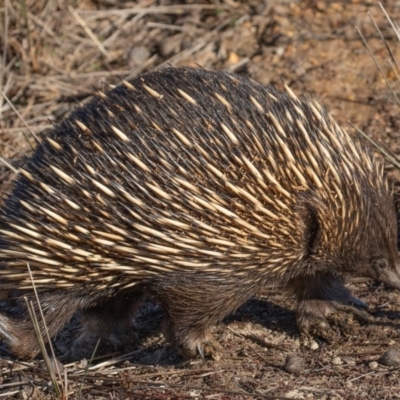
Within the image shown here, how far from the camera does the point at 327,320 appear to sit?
17.2ft

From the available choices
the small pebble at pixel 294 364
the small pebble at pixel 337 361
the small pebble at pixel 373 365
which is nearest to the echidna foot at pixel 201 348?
the small pebble at pixel 294 364

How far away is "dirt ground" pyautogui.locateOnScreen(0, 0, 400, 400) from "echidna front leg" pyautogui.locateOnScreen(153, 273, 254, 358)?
0.58ft

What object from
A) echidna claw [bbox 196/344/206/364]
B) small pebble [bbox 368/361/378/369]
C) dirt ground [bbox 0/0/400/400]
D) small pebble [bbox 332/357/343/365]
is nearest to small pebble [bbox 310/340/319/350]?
dirt ground [bbox 0/0/400/400]

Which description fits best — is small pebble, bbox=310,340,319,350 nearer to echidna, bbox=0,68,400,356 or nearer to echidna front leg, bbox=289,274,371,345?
echidna front leg, bbox=289,274,371,345

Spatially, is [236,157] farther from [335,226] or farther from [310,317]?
[310,317]

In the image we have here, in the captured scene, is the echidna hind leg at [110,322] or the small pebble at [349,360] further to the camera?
the echidna hind leg at [110,322]

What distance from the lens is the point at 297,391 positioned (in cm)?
461

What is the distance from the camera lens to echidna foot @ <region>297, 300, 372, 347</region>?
5176 millimetres

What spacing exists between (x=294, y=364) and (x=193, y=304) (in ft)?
2.13

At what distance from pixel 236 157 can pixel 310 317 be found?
127cm

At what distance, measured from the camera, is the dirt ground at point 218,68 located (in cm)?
482

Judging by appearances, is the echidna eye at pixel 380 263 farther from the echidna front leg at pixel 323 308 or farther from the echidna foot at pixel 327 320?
the echidna foot at pixel 327 320

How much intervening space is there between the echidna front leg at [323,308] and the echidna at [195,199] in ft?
1.52

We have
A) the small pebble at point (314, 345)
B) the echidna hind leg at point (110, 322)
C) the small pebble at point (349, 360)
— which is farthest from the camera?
the echidna hind leg at point (110, 322)
